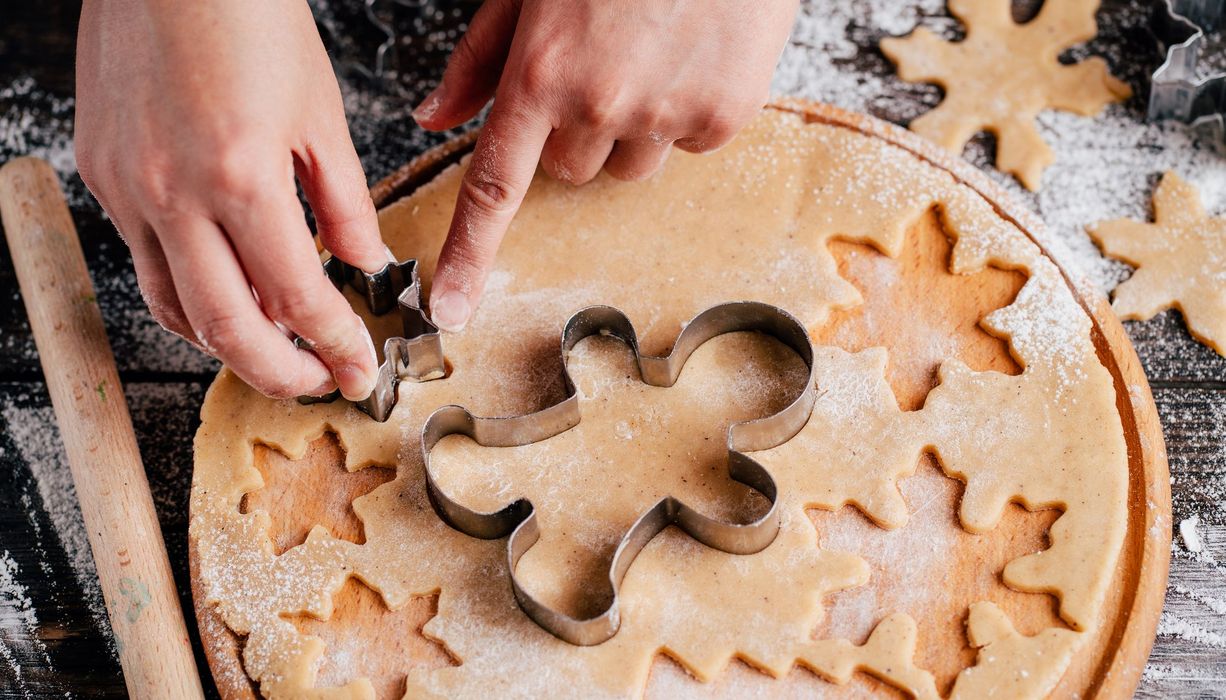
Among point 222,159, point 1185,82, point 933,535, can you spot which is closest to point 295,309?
point 222,159

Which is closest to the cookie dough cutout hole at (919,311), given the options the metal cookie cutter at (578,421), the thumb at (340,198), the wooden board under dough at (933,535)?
the wooden board under dough at (933,535)

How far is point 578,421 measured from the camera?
149 cm

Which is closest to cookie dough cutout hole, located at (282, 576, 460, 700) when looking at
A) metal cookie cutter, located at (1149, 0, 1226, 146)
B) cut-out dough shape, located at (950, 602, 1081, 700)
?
cut-out dough shape, located at (950, 602, 1081, 700)

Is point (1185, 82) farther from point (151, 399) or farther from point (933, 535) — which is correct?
point (151, 399)

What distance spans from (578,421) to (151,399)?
73 cm

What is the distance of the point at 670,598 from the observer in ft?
4.43

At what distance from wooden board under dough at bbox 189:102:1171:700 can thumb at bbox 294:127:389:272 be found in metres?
0.30

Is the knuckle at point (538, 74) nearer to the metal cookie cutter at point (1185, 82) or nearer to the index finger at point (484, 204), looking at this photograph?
the index finger at point (484, 204)

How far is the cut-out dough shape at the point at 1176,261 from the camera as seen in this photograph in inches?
66.5

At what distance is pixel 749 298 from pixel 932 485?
1.20 ft

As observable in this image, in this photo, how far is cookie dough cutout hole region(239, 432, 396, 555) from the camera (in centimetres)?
146

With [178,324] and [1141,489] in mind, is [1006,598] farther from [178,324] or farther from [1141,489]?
[178,324]

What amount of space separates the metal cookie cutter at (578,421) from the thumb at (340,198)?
0.24 meters

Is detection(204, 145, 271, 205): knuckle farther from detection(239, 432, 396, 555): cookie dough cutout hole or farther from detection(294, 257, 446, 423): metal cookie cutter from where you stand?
detection(239, 432, 396, 555): cookie dough cutout hole
